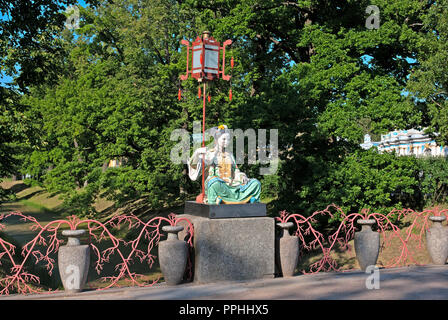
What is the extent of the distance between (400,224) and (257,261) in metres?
13.8

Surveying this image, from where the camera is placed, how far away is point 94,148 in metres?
28.7

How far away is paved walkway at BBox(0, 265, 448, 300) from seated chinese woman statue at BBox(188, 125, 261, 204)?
5.17 feet

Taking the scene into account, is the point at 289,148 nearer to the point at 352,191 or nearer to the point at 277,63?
the point at 352,191

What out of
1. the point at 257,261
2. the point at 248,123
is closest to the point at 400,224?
the point at 248,123

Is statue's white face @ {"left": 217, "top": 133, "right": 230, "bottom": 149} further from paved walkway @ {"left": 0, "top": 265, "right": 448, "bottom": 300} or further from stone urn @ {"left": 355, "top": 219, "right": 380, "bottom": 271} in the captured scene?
stone urn @ {"left": 355, "top": 219, "right": 380, "bottom": 271}

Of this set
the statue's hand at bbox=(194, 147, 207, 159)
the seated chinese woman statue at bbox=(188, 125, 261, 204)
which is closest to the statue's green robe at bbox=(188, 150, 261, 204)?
the seated chinese woman statue at bbox=(188, 125, 261, 204)

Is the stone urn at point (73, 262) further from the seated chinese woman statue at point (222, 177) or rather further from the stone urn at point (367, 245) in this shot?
the stone urn at point (367, 245)

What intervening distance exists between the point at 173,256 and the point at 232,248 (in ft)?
3.66

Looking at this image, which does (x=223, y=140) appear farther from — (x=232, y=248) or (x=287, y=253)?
(x=287, y=253)

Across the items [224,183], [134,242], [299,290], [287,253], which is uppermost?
[224,183]

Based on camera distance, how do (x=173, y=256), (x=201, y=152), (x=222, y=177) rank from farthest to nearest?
(x=222, y=177)
(x=201, y=152)
(x=173, y=256)

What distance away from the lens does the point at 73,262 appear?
22.2ft

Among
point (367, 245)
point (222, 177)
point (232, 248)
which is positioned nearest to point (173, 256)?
point (232, 248)

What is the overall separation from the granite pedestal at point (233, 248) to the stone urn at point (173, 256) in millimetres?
327
